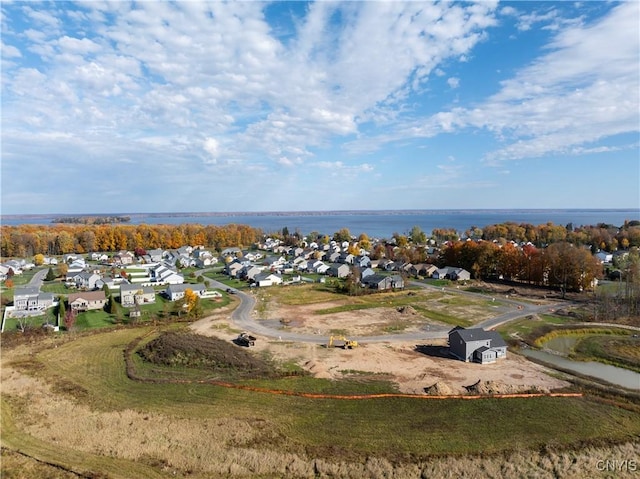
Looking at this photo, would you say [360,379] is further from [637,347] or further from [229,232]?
[229,232]

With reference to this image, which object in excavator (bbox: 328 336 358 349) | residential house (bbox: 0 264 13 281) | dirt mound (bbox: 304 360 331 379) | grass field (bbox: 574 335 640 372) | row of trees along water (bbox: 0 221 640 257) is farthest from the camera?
row of trees along water (bbox: 0 221 640 257)

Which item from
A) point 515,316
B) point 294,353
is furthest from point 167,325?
point 515,316

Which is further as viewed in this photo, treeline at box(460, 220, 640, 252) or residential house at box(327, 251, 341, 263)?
treeline at box(460, 220, 640, 252)

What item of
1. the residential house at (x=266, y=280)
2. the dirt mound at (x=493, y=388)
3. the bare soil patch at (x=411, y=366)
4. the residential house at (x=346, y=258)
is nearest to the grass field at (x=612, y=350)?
the bare soil patch at (x=411, y=366)

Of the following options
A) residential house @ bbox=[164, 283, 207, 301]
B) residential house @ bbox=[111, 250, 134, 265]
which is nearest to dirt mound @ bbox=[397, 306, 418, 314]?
residential house @ bbox=[164, 283, 207, 301]

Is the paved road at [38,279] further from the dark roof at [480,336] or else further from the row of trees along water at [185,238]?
the dark roof at [480,336]

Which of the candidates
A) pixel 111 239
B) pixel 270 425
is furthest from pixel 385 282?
pixel 111 239

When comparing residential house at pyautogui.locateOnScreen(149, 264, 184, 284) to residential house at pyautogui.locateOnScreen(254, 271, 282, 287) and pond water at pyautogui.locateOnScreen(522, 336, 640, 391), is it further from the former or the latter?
pond water at pyautogui.locateOnScreen(522, 336, 640, 391)
